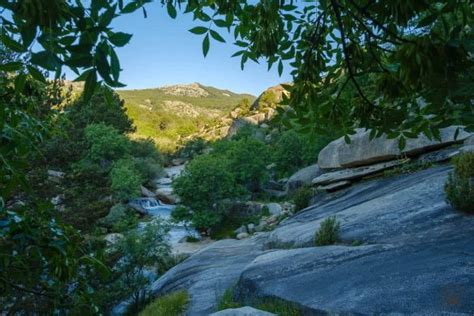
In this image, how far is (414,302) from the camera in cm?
512

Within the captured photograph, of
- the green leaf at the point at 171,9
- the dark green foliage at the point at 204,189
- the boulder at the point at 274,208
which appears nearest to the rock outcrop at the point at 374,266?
the green leaf at the point at 171,9

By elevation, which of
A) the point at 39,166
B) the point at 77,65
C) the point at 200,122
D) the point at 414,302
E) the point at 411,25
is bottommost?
the point at 414,302

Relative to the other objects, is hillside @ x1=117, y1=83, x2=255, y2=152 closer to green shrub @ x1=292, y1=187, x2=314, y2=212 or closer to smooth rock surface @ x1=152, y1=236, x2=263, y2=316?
smooth rock surface @ x1=152, y1=236, x2=263, y2=316

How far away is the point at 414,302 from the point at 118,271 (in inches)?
459

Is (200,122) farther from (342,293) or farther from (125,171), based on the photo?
(342,293)

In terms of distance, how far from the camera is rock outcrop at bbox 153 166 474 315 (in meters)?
5.33

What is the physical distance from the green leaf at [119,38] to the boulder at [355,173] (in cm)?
1672

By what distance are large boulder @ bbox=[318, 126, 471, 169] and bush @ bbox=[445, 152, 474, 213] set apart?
236 inches

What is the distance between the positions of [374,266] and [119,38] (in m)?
6.56

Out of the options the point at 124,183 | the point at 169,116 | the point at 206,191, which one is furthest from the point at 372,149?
the point at 169,116

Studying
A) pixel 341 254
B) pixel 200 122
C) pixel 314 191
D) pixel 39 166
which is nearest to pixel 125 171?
pixel 314 191

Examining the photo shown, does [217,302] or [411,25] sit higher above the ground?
[411,25]

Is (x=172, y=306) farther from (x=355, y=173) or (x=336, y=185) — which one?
(x=355, y=173)

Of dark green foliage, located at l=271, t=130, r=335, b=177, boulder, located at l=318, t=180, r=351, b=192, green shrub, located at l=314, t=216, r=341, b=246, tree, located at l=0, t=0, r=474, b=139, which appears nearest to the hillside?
green shrub, located at l=314, t=216, r=341, b=246
